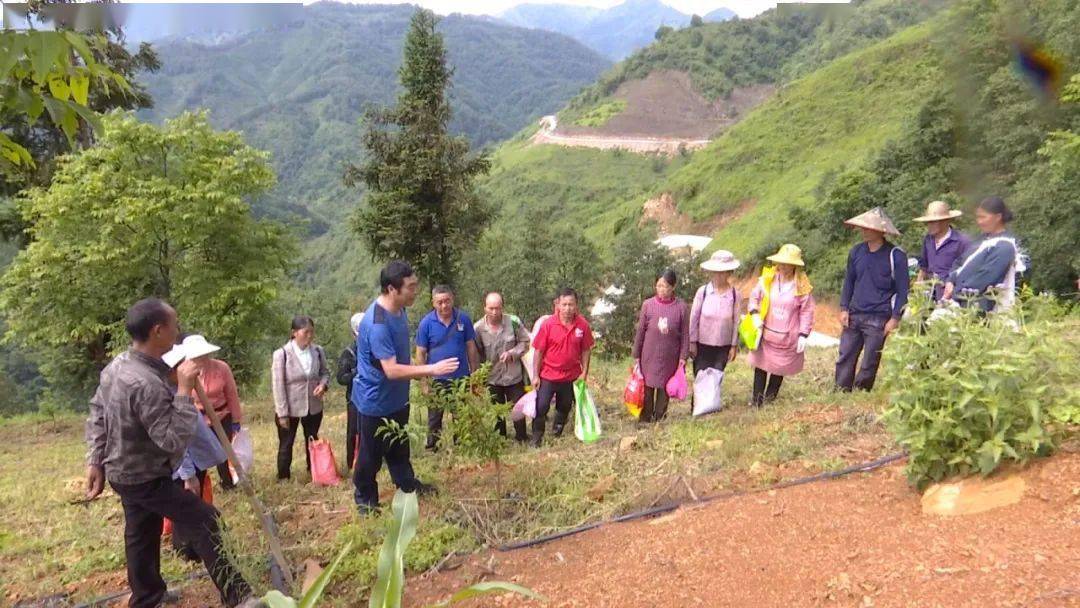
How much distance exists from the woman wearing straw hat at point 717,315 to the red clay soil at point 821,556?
83.5 inches

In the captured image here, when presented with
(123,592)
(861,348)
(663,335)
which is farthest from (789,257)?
(123,592)

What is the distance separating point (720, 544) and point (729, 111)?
7456 centimetres

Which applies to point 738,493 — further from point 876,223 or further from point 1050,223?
point 1050,223

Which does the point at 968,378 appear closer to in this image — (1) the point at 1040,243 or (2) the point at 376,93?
(1) the point at 1040,243

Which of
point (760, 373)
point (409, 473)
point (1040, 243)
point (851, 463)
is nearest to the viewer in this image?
point (851, 463)

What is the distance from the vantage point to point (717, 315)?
5.56 metres

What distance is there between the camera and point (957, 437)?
2.93 m

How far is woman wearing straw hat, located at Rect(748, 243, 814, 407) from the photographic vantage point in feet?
18.0

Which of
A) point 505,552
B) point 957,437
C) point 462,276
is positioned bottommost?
point 462,276

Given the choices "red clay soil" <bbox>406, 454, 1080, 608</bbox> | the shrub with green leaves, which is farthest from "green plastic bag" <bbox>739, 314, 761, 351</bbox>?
the shrub with green leaves

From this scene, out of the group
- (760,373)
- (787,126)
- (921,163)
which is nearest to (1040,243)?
(921,163)

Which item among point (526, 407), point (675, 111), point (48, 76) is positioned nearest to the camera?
point (48, 76)

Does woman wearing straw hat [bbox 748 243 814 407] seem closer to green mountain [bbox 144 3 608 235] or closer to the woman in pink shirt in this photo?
the woman in pink shirt

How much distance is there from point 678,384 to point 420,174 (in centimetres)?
1288
